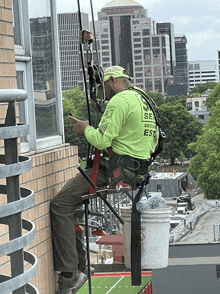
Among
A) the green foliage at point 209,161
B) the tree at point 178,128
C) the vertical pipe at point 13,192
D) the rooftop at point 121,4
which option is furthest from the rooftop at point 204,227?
the rooftop at point 121,4

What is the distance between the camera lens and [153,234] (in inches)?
176

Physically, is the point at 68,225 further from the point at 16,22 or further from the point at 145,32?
the point at 145,32

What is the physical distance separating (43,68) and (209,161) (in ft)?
132

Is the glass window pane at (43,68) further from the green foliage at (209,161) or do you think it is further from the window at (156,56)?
the window at (156,56)

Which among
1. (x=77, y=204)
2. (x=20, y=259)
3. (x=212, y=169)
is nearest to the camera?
(x=20, y=259)

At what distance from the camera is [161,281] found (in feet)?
67.4

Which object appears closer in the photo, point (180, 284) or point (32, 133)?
point (32, 133)

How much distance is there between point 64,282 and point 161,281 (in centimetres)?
1662

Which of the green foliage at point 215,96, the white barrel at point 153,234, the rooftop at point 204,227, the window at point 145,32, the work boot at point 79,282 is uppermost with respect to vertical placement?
the window at point 145,32

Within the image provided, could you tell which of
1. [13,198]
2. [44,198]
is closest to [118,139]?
[44,198]

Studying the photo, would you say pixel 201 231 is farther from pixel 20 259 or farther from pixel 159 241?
pixel 20 259

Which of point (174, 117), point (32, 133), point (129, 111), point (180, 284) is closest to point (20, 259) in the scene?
point (129, 111)

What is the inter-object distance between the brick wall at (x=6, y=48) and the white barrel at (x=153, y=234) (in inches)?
52.4

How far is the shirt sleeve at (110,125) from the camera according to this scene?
3.77 m
